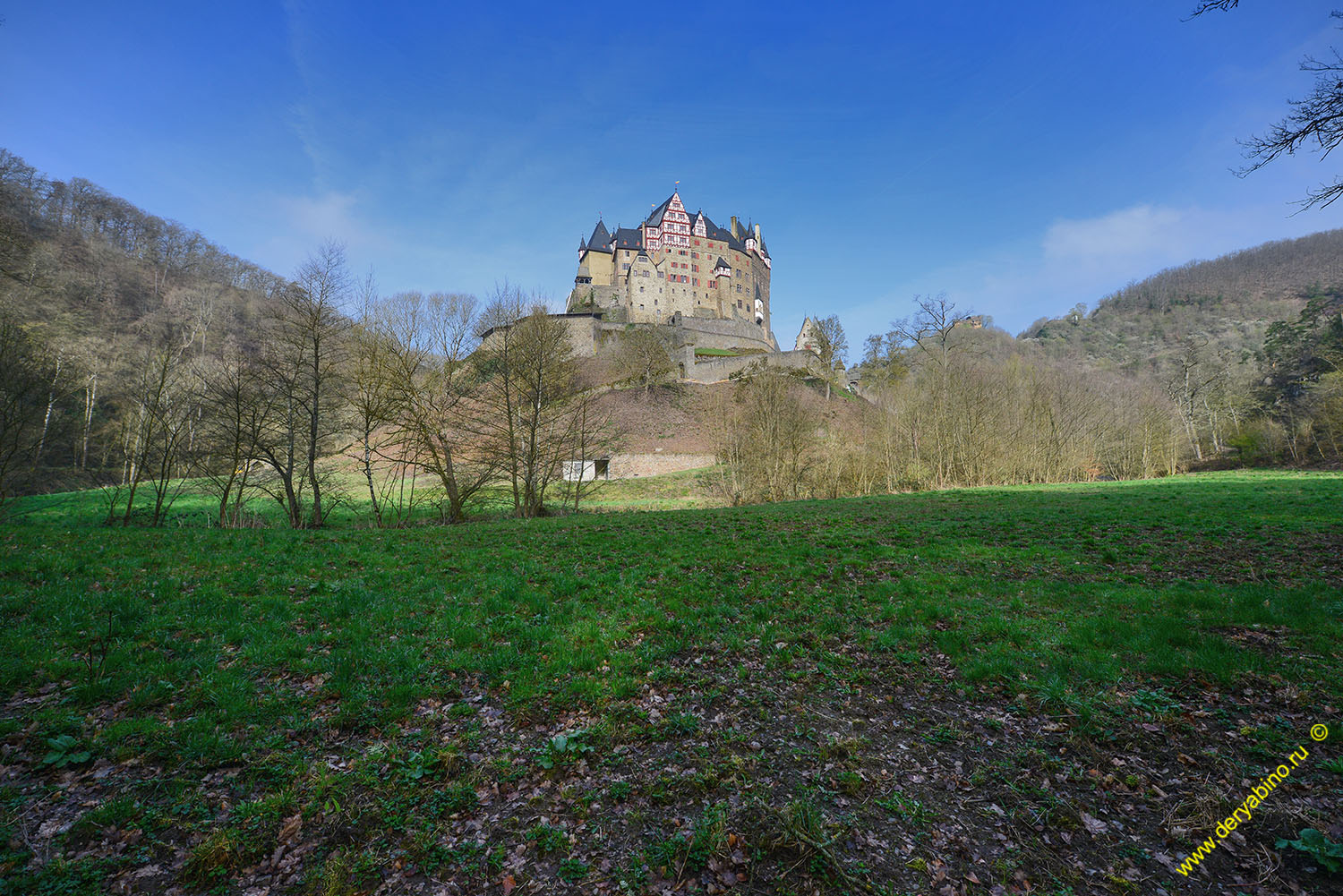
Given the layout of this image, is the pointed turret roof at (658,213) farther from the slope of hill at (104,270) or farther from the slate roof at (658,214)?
the slope of hill at (104,270)

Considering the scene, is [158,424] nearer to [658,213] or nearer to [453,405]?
[453,405]

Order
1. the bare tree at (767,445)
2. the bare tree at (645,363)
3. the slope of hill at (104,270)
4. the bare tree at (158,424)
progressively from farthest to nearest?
the bare tree at (645,363) → the slope of hill at (104,270) → the bare tree at (767,445) → the bare tree at (158,424)

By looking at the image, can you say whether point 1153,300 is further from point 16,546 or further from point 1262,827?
point 16,546

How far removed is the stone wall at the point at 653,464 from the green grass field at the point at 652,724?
98.4ft

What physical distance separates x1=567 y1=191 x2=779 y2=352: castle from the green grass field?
67.7m

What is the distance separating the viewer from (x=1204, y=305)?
97.4 m

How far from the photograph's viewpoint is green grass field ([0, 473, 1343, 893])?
10.3ft

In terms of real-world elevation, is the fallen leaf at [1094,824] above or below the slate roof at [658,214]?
below

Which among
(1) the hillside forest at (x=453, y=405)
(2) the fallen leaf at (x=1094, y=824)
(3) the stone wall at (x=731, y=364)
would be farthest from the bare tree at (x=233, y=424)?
(3) the stone wall at (x=731, y=364)

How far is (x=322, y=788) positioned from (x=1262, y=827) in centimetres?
617

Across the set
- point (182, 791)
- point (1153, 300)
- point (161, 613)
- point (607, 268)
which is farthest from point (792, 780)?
point (1153, 300)

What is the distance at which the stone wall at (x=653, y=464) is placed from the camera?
127ft

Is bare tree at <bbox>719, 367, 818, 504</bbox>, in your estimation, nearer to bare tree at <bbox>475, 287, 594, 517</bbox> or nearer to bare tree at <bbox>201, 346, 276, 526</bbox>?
bare tree at <bbox>475, 287, 594, 517</bbox>

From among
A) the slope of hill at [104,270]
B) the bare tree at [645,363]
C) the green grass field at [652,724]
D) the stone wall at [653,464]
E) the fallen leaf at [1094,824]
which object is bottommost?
the fallen leaf at [1094,824]
